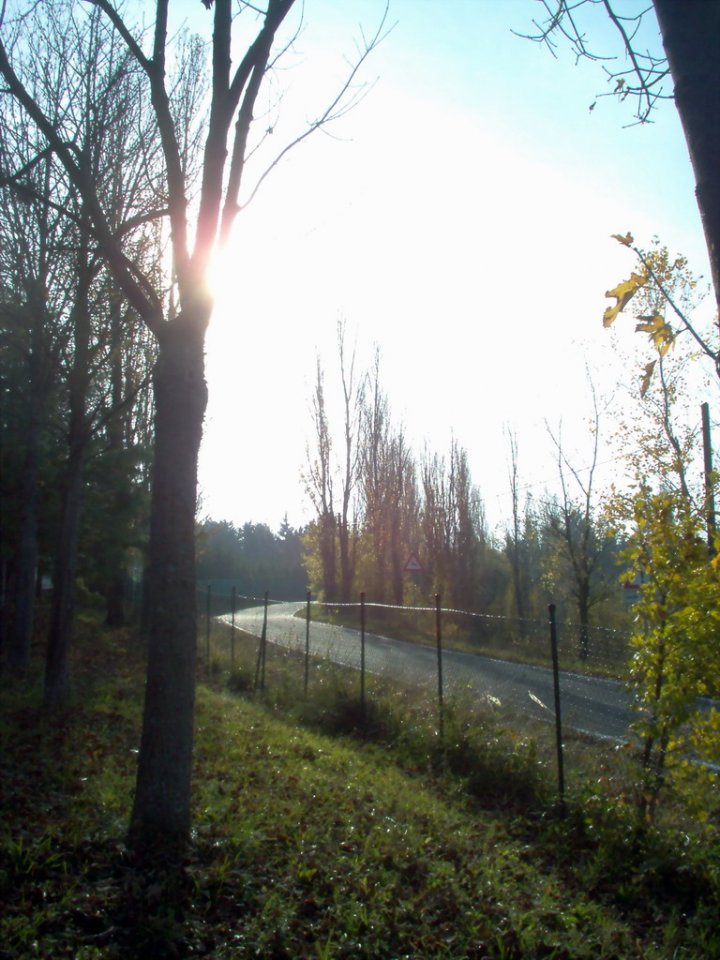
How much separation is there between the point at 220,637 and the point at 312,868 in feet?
57.6

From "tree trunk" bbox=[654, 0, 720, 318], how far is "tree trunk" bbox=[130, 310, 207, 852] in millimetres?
4119

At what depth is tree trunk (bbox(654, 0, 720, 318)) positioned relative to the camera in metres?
2.54

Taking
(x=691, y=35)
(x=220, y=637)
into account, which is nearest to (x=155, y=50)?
(x=691, y=35)

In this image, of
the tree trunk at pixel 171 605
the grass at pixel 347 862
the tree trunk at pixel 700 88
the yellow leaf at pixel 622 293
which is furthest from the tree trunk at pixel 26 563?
the tree trunk at pixel 700 88

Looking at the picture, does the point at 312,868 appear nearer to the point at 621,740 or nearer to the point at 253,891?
the point at 253,891

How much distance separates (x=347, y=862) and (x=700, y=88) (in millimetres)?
5007

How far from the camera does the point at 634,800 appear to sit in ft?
21.5

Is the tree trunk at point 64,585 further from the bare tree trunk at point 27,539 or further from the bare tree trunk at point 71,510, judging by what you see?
the bare tree trunk at point 27,539

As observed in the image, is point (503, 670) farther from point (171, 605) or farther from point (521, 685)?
point (171, 605)

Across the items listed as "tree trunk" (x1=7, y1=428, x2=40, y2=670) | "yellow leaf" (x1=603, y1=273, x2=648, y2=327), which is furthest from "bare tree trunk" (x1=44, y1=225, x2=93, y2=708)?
"yellow leaf" (x1=603, y1=273, x2=648, y2=327)

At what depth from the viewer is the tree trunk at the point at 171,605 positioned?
5613 mm

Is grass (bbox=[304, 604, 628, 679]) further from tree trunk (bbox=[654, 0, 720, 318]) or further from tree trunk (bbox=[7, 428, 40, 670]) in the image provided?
tree trunk (bbox=[654, 0, 720, 318])

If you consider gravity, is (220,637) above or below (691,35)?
below

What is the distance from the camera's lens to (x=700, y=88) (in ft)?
8.54
